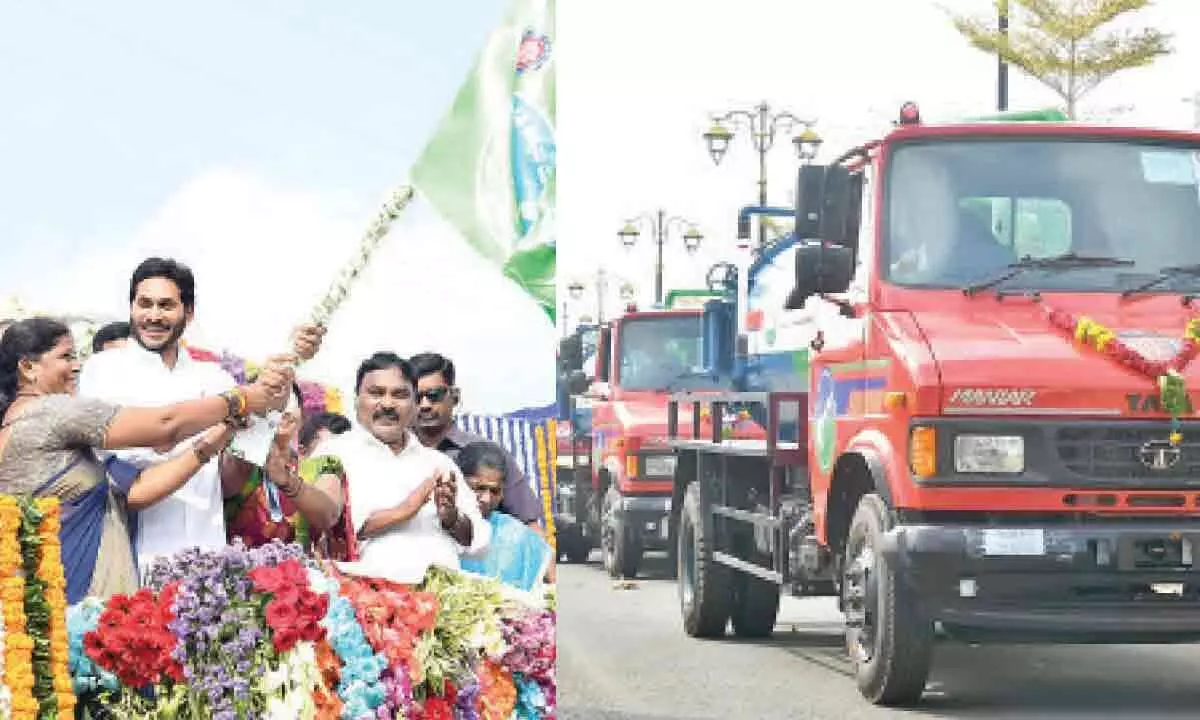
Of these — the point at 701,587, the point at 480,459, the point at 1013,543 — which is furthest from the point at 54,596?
the point at 701,587

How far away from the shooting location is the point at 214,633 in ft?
19.2

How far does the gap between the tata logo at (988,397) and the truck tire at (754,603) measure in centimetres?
430

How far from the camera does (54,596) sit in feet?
18.4

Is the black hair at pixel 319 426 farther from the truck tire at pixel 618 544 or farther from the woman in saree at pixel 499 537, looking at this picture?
the truck tire at pixel 618 544

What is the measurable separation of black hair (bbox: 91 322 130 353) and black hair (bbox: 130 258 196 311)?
1254 millimetres

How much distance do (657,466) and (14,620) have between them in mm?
14989

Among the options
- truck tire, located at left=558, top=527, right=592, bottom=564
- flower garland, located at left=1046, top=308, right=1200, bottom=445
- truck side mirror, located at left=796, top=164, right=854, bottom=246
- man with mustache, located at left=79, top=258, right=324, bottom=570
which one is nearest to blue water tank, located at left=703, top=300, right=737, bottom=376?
truck side mirror, located at left=796, top=164, right=854, bottom=246

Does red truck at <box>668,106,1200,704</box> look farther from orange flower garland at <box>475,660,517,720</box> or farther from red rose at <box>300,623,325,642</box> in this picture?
red rose at <box>300,623,325,642</box>

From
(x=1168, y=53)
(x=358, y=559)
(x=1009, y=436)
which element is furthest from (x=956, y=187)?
(x=1168, y=53)

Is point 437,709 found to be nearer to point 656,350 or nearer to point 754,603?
point 754,603

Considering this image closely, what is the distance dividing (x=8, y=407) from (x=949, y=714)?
560cm

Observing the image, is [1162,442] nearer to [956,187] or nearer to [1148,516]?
[1148,516]

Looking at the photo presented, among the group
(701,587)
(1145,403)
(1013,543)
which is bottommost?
(701,587)

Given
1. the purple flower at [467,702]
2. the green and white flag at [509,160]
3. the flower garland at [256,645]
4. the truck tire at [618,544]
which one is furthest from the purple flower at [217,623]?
the truck tire at [618,544]
